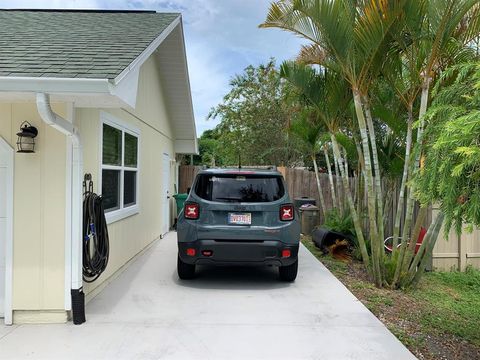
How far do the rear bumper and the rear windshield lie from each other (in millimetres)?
604

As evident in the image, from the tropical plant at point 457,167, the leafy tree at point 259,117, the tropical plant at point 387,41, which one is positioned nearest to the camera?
the tropical plant at point 457,167

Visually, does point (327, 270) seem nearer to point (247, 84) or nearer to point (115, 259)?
point (115, 259)

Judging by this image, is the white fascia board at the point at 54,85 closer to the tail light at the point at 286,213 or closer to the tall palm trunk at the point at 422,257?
the tail light at the point at 286,213

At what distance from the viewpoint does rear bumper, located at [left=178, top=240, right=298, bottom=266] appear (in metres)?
5.35

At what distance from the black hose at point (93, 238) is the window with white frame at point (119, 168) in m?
0.77

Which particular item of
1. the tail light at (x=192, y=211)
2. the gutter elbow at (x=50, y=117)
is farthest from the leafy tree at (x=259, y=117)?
the gutter elbow at (x=50, y=117)

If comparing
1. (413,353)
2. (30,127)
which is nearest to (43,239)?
(30,127)

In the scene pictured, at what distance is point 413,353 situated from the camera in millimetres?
3768

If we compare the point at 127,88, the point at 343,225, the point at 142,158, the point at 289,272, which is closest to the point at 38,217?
the point at 127,88

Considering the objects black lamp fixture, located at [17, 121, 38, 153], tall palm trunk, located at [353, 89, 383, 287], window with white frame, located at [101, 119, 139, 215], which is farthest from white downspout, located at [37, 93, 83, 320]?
tall palm trunk, located at [353, 89, 383, 287]

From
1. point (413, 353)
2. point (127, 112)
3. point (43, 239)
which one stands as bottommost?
point (413, 353)

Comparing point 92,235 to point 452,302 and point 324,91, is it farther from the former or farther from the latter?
point 452,302

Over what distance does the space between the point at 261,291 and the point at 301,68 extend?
12.8 feet

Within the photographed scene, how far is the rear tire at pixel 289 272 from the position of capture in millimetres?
5864
